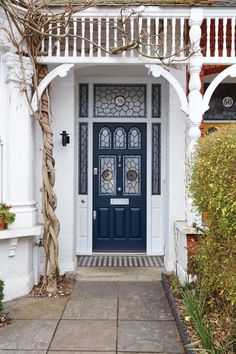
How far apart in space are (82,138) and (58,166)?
969 millimetres

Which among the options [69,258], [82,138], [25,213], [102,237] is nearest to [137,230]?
[102,237]

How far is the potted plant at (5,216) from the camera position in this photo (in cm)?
574

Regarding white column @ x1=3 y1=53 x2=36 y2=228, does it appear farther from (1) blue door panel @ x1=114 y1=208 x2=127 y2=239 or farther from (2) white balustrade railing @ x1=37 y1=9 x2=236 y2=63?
(1) blue door panel @ x1=114 y1=208 x2=127 y2=239

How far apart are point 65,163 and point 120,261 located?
203 centimetres

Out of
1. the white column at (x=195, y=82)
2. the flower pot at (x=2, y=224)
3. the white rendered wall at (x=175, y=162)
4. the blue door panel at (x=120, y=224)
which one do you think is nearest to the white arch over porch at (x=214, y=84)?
the white column at (x=195, y=82)

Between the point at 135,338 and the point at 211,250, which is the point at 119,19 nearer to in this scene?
the point at 211,250

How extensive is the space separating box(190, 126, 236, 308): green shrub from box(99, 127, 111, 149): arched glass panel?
3371mm

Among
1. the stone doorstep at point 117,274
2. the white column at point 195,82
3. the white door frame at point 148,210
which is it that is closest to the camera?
the white column at point 195,82

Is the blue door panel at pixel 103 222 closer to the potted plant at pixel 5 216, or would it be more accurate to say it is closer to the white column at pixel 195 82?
the white column at pixel 195 82

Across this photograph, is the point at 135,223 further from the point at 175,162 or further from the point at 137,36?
the point at 137,36

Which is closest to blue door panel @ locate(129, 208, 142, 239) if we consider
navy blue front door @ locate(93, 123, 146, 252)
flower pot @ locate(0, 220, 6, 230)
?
navy blue front door @ locate(93, 123, 146, 252)

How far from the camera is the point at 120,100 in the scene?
25.8 feet

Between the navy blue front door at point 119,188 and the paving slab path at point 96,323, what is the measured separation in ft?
4.91

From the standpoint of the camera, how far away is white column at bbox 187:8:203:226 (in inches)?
242
